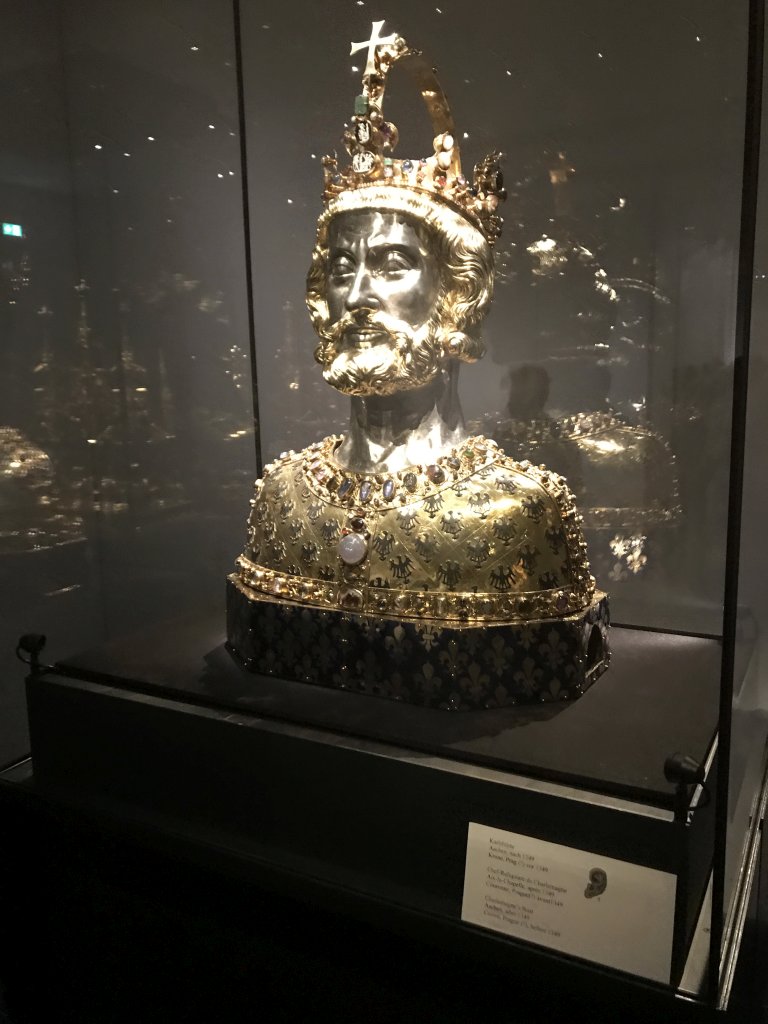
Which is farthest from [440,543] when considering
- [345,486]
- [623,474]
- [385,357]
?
[623,474]

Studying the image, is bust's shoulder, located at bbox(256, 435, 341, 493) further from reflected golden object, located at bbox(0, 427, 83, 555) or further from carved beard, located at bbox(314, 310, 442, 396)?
reflected golden object, located at bbox(0, 427, 83, 555)

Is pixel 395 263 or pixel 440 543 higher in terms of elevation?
pixel 395 263

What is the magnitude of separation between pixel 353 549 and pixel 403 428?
11.5 inches

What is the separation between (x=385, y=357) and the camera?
1.66 m

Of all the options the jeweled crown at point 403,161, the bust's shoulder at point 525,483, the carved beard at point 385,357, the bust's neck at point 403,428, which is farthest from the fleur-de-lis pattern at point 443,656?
the jeweled crown at point 403,161

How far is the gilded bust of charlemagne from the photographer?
155 cm

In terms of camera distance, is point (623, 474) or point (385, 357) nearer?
point (385, 357)

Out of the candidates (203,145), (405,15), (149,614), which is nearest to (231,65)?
(203,145)

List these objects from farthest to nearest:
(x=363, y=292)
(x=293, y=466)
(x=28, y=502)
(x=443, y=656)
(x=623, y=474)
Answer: (x=28, y=502) < (x=623, y=474) < (x=293, y=466) < (x=363, y=292) < (x=443, y=656)

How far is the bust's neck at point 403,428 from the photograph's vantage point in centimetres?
173

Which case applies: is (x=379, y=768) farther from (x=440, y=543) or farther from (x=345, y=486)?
(x=345, y=486)

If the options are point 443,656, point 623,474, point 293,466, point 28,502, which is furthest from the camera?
point 28,502

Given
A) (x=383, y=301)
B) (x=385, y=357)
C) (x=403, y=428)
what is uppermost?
(x=383, y=301)

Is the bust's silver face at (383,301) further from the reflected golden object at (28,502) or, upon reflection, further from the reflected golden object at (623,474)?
the reflected golden object at (28,502)
